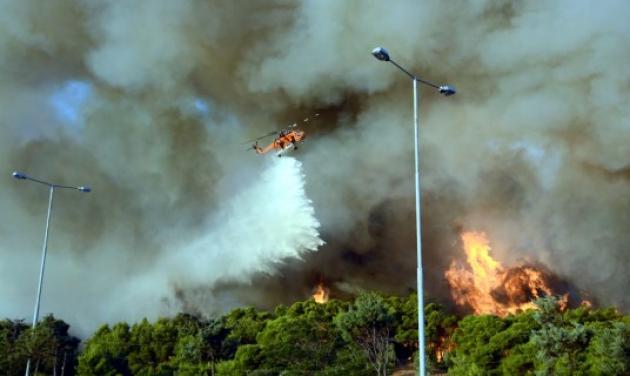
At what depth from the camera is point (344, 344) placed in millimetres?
77688

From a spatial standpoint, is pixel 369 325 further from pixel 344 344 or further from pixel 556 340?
pixel 344 344

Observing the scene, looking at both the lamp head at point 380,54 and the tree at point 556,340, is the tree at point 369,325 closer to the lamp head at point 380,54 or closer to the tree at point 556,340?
the tree at point 556,340

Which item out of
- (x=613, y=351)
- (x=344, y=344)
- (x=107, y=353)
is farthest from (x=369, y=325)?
(x=107, y=353)

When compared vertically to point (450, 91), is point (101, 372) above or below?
below

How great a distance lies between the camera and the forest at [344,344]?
47.5 meters

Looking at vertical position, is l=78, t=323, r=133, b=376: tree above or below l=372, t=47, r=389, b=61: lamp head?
below

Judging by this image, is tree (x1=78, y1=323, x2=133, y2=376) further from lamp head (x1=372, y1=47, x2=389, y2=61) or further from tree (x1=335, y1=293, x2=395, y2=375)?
lamp head (x1=372, y1=47, x2=389, y2=61)

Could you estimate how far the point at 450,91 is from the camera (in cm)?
2466

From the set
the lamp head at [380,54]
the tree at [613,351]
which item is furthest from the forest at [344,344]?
the lamp head at [380,54]

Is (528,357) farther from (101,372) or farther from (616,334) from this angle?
(101,372)

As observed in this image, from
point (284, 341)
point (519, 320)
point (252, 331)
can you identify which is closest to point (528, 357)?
point (519, 320)

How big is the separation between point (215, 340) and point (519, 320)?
42.1 meters

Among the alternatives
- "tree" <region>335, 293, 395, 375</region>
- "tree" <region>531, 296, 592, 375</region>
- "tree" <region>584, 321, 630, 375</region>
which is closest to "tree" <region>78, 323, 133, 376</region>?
"tree" <region>335, 293, 395, 375</region>

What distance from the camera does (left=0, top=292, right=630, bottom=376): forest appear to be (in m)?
47.5
